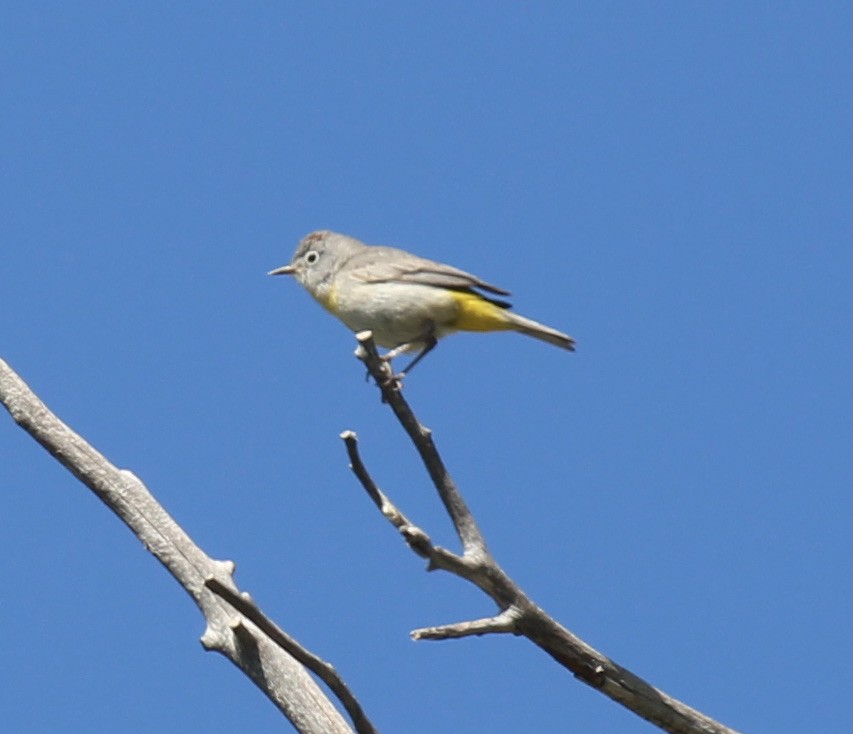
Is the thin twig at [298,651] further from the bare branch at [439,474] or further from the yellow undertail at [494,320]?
the yellow undertail at [494,320]

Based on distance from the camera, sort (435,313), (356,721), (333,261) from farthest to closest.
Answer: (333,261) < (435,313) < (356,721)

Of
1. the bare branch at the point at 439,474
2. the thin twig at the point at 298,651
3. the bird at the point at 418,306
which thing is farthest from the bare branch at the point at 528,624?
the bird at the point at 418,306

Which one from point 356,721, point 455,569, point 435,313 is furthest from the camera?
point 435,313

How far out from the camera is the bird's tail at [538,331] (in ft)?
26.7

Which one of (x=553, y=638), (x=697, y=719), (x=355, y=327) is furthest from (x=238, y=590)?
(x=355, y=327)

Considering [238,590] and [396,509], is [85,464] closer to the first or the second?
[238,590]

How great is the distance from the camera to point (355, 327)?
852cm

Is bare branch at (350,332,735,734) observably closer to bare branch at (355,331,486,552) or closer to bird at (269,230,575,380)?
bare branch at (355,331,486,552)

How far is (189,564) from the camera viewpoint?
6.29m

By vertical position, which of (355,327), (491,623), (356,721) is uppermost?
(355,327)

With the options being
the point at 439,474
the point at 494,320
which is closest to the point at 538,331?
the point at 494,320

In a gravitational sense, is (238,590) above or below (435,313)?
below

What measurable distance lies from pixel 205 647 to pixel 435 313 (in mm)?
2771

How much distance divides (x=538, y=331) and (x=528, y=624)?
2.40m
